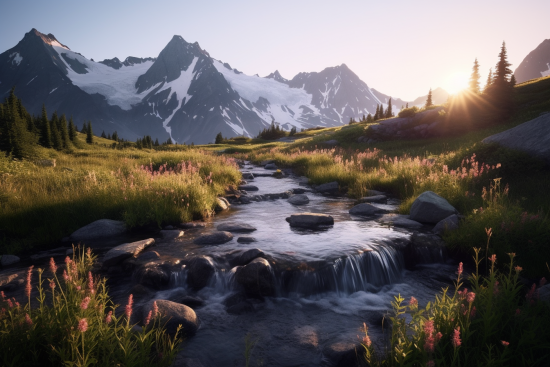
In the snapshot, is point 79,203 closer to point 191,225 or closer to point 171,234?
point 171,234

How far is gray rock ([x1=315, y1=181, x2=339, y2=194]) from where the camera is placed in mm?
14936

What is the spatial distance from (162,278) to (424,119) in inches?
1295

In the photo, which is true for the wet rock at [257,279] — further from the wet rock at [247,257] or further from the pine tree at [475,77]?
the pine tree at [475,77]

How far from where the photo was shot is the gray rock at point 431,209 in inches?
348

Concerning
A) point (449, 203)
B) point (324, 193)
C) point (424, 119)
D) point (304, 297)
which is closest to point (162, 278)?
point (304, 297)

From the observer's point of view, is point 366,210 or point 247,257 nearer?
point 247,257

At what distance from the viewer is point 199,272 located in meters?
→ 5.96

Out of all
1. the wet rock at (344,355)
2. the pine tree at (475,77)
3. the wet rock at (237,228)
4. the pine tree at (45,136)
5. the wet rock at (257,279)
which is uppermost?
the pine tree at (475,77)

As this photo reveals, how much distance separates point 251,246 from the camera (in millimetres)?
7379

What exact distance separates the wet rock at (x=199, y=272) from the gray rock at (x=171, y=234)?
2.28 meters

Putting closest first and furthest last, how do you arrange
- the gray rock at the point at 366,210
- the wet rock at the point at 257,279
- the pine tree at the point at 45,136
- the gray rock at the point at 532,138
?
the wet rock at the point at 257,279 → the gray rock at the point at 366,210 → the gray rock at the point at 532,138 → the pine tree at the point at 45,136

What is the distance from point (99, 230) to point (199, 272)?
4032mm

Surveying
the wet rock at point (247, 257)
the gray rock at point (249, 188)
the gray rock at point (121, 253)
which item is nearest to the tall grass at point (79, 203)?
the gray rock at point (121, 253)

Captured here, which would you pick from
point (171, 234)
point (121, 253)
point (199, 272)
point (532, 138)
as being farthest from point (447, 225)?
point (121, 253)
